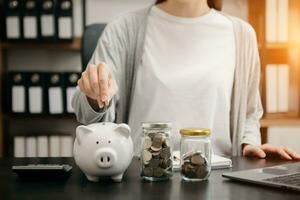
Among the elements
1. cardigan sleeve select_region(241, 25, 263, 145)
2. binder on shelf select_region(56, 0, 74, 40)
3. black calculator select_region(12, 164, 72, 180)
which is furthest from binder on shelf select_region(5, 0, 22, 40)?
black calculator select_region(12, 164, 72, 180)

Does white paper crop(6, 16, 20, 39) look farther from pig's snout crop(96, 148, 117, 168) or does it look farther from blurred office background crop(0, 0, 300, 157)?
pig's snout crop(96, 148, 117, 168)

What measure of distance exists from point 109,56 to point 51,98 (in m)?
1.31

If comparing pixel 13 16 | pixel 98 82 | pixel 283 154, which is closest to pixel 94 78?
pixel 98 82

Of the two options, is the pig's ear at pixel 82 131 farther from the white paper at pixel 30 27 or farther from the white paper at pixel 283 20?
the white paper at pixel 283 20

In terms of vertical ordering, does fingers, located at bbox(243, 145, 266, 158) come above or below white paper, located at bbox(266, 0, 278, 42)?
below

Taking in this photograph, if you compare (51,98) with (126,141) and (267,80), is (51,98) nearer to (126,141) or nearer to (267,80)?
(267,80)

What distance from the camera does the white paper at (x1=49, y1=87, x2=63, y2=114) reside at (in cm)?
276

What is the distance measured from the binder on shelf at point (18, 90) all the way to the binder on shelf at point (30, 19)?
226 millimetres

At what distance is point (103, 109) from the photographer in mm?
1207

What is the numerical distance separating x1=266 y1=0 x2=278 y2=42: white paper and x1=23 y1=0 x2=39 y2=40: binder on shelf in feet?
4.20

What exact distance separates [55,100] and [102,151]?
1.92 m

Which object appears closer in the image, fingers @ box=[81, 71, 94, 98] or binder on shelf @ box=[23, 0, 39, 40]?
fingers @ box=[81, 71, 94, 98]

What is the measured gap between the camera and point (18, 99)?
2779 millimetres

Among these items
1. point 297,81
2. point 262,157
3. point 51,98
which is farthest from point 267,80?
point 262,157
